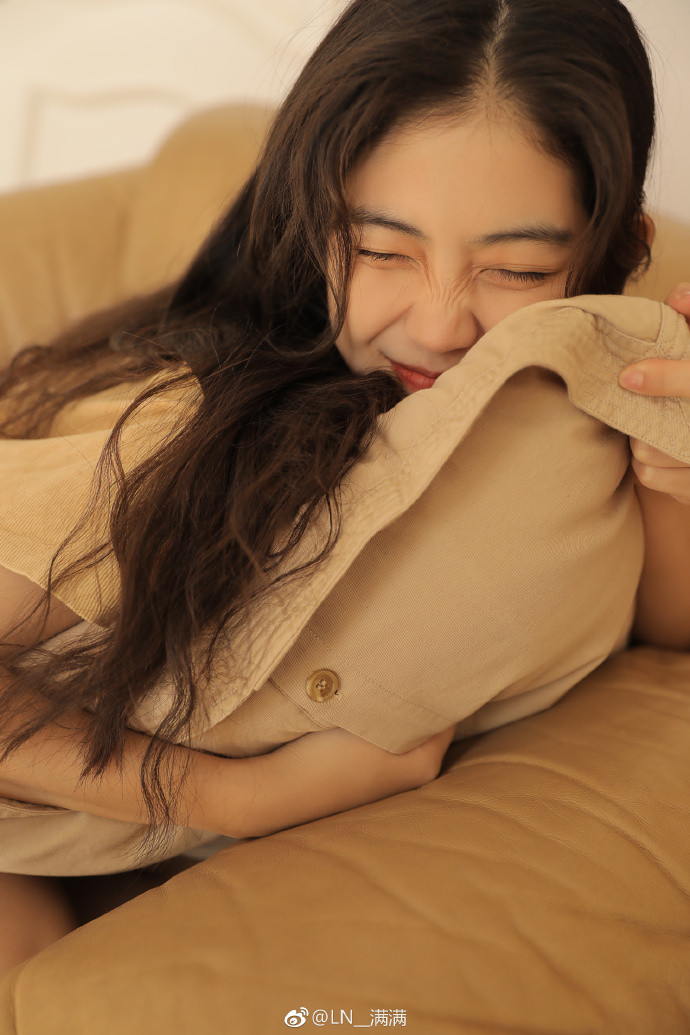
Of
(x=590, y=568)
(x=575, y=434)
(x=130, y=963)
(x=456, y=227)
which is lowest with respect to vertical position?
(x=130, y=963)

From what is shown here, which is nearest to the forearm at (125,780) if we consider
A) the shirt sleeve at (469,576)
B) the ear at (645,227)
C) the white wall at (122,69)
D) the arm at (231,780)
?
the arm at (231,780)

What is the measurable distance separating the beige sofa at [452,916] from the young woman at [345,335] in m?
0.10

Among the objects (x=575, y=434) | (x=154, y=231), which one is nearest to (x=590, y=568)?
(x=575, y=434)

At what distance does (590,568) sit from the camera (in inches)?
25.9

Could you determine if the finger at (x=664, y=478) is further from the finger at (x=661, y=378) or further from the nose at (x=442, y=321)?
the nose at (x=442, y=321)

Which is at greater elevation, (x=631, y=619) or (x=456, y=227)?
(x=456, y=227)

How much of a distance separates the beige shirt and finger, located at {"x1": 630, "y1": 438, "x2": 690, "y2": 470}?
23 millimetres

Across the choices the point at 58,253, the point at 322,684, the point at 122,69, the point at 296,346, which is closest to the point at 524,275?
the point at 296,346

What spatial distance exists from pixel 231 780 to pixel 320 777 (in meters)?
0.08

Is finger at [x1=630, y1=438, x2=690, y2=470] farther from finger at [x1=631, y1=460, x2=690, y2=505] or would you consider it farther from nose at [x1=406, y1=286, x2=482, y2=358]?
nose at [x1=406, y1=286, x2=482, y2=358]

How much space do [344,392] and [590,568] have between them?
0.27 meters

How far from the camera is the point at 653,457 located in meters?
0.66

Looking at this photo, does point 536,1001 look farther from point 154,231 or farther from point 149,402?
point 154,231

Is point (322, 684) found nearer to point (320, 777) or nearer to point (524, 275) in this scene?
point (320, 777)
